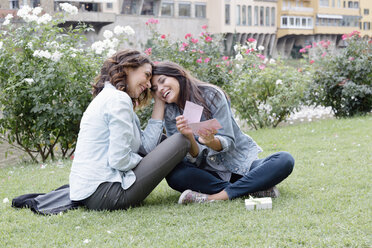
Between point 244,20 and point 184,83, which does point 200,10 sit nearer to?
point 244,20

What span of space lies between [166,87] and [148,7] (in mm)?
30879

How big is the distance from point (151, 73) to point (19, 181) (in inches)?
79.9

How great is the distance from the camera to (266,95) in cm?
840

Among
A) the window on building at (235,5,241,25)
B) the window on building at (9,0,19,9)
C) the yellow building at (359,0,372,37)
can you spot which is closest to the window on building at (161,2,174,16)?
the window on building at (235,5,241,25)

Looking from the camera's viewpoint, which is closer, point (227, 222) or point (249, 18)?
point (227, 222)

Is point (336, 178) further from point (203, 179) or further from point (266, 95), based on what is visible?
point (266, 95)

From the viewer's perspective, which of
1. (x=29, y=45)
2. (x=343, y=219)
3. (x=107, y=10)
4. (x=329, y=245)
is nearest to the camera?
(x=329, y=245)

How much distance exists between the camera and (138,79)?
300 cm

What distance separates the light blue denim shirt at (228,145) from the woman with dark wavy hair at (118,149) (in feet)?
0.83

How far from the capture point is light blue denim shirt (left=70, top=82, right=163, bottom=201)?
2.79 meters

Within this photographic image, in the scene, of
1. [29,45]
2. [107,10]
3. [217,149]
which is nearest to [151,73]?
[217,149]

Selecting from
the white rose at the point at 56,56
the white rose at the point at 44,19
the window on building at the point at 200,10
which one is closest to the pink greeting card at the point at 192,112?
the white rose at the point at 56,56

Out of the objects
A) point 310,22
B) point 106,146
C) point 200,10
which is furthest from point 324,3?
point 106,146

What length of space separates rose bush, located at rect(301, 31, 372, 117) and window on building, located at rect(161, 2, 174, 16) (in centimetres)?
2589
